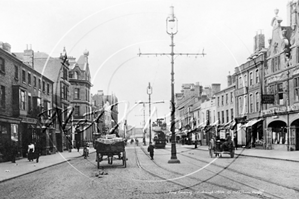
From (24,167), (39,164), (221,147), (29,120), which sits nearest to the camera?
(24,167)

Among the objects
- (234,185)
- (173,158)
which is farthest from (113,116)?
(173,158)

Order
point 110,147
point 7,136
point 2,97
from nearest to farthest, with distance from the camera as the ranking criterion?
1. point 110,147
2. point 2,97
3. point 7,136

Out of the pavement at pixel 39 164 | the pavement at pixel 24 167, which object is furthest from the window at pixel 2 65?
the pavement at pixel 24 167

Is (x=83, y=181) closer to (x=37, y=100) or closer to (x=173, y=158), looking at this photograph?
(x=173, y=158)

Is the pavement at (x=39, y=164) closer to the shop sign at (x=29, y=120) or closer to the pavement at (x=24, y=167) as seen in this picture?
the pavement at (x=24, y=167)

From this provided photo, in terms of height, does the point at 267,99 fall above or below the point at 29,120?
above

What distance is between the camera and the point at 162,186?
10.7 meters

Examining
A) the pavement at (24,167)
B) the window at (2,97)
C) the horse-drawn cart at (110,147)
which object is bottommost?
the pavement at (24,167)

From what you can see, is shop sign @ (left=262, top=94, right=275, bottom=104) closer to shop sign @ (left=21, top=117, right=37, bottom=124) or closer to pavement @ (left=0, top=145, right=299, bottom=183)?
pavement @ (left=0, top=145, right=299, bottom=183)

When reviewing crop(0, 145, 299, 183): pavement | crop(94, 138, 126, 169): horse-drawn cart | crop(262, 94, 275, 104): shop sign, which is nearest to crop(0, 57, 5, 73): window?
crop(0, 145, 299, 183): pavement

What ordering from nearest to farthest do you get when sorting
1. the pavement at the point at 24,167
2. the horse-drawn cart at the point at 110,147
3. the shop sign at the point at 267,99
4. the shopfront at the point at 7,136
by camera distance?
the shop sign at the point at 267,99
the horse-drawn cart at the point at 110,147
the pavement at the point at 24,167
the shopfront at the point at 7,136

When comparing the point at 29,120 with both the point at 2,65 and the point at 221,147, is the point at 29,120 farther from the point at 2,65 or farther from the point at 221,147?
the point at 221,147

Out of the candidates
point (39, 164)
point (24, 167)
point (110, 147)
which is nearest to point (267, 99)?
point (110, 147)

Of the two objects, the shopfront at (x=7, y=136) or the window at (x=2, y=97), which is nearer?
the shopfront at (x=7, y=136)
